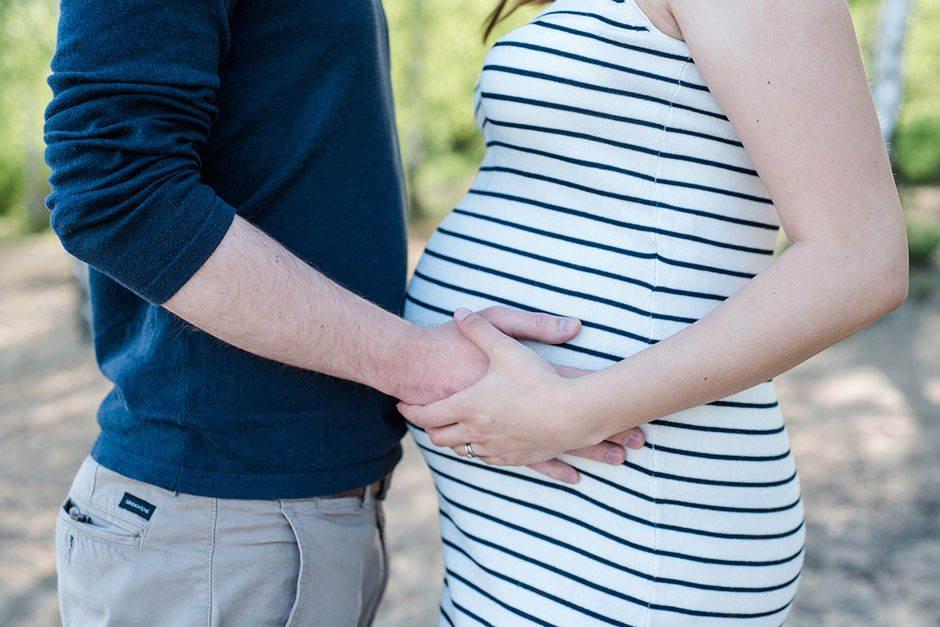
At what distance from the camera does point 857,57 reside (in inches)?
42.7

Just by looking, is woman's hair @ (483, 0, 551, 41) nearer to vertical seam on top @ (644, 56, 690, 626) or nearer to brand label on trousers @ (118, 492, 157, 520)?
vertical seam on top @ (644, 56, 690, 626)

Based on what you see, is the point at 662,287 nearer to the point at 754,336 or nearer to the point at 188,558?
the point at 754,336

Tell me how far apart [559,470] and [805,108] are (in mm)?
660

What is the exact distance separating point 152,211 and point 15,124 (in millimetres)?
27485

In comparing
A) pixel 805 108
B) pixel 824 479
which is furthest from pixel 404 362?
pixel 824 479

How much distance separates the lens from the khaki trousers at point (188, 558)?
4.24 feet

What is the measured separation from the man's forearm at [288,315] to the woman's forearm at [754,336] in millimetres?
323

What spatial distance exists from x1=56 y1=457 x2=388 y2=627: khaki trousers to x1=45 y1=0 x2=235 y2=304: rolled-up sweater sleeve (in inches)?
16.0

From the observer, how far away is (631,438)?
1.25 metres

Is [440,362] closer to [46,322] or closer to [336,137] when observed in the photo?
[336,137]

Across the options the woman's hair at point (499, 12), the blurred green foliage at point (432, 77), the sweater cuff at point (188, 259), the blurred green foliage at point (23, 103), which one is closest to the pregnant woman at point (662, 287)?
the sweater cuff at point (188, 259)

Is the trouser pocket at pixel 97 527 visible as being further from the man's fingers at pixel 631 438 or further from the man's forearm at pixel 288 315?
the man's fingers at pixel 631 438

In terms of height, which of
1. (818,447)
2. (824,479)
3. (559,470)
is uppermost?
(818,447)

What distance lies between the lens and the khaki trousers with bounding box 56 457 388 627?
1.29 meters
